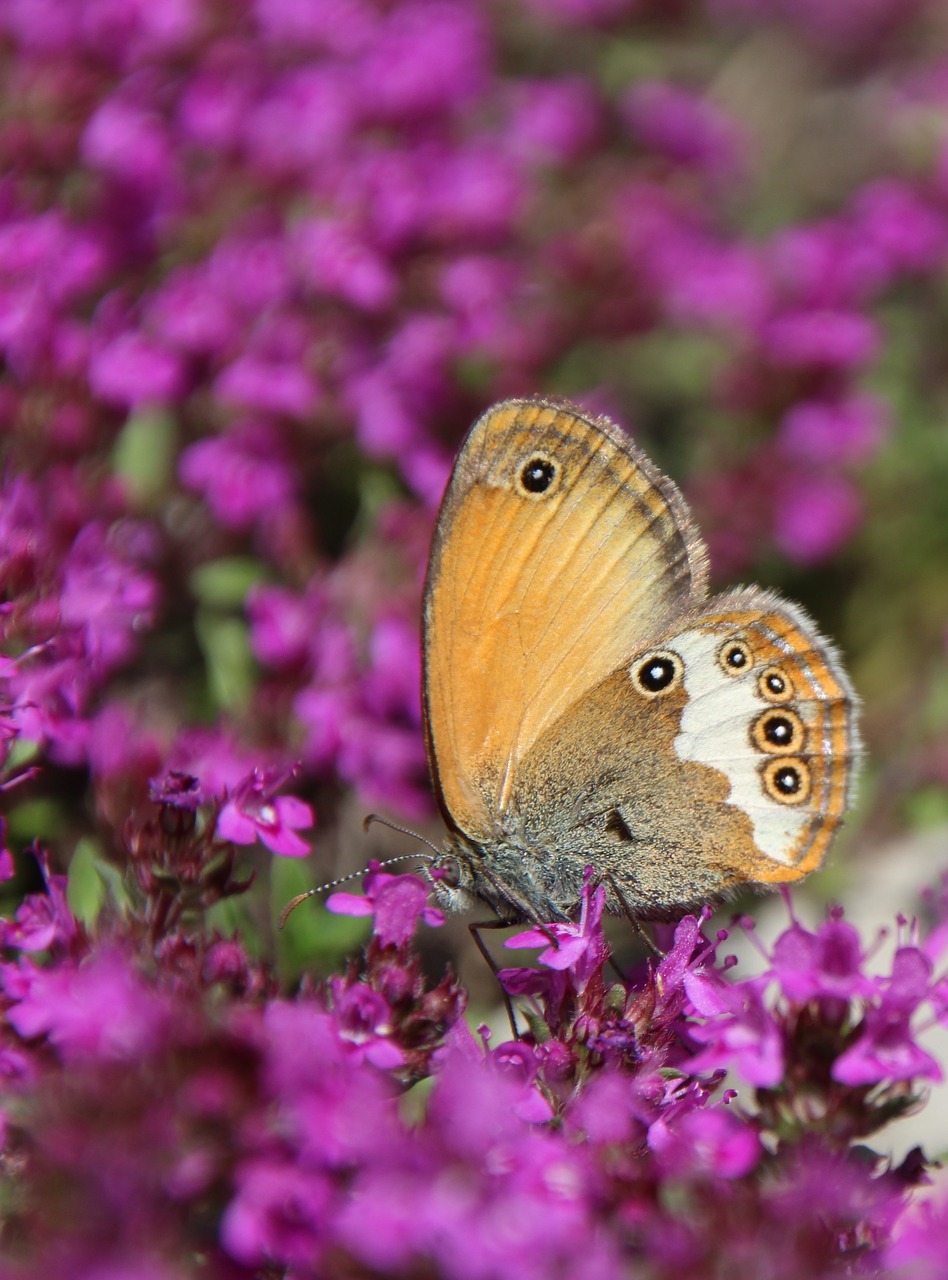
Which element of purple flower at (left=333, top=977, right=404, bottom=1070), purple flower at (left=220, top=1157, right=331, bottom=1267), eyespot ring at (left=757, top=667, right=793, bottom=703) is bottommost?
purple flower at (left=220, top=1157, right=331, bottom=1267)

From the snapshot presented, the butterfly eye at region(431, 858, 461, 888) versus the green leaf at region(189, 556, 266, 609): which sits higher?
the green leaf at region(189, 556, 266, 609)

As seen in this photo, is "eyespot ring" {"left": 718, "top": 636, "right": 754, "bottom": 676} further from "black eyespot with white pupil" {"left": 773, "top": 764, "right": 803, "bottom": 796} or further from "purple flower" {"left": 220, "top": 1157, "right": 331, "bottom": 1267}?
"purple flower" {"left": 220, "top": 1157, "right": 331, "bottom": 1267}

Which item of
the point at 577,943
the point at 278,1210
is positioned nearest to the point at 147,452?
the point at 577,943

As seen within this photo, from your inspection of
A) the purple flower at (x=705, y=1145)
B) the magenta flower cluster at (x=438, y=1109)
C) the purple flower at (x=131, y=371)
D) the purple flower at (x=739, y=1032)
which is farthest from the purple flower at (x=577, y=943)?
the purple flower at (x=131, y=371)

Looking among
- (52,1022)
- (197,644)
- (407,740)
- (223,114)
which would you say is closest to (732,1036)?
(52,1022)

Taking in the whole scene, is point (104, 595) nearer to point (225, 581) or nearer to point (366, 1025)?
point (225, 581)

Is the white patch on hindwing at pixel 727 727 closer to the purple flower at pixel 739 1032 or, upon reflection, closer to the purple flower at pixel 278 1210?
the purple flower at pixel 739 1032

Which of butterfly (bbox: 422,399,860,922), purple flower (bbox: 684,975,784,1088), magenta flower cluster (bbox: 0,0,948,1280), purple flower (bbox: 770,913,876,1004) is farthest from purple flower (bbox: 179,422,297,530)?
purple flower (bbox: 770,913,876,1004)
